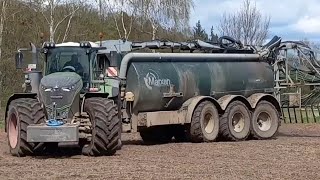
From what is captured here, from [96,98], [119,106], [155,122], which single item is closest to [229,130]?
[155,122]

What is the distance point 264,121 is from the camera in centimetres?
1978

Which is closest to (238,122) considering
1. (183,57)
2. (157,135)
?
(157,135)

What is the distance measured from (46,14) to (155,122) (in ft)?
67.0

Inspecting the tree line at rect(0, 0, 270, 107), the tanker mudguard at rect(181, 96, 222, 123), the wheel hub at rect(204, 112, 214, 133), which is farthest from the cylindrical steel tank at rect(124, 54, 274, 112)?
the tree line at rect(0, 0, 270, 107)

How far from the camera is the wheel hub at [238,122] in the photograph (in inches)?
747

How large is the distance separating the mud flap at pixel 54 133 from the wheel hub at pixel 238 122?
665 cm

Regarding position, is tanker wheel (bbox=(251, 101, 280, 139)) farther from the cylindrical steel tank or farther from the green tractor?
the green tractor

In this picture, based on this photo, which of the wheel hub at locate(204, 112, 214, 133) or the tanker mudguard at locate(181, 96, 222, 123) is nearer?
the tanker mudguard at locate(181, 96, 222, 123)

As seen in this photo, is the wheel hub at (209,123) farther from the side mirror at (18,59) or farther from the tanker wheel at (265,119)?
the side mirror at (18,59)

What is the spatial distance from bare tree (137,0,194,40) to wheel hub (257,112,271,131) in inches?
766

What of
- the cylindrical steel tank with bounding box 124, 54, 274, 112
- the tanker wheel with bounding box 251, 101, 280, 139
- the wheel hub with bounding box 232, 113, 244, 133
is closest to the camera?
the cylindrical steel tank with bounding box 124, 54, 274, 112

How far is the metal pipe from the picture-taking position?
54.8 feet

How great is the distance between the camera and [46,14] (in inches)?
1422

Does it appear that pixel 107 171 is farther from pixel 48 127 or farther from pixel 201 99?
pixel 201 99
